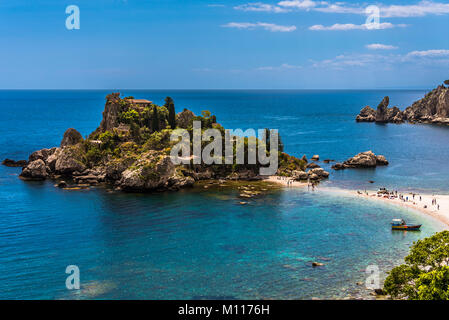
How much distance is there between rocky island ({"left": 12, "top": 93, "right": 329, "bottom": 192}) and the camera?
319 feet

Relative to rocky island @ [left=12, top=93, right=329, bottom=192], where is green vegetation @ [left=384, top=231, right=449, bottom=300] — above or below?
below

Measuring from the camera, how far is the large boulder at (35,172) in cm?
10694

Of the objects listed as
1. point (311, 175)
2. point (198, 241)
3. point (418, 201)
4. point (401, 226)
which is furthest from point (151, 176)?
point (418, 201)

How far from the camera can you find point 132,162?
10238 cm

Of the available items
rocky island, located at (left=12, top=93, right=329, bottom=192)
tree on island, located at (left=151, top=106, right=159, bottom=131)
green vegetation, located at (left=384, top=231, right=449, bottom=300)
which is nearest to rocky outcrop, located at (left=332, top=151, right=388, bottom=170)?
rocky island, located at (left=12, top=93, right=329, bottom=192)

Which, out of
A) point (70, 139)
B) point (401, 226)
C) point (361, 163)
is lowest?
point (401, 226)

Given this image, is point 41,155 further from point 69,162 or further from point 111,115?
point 111,115

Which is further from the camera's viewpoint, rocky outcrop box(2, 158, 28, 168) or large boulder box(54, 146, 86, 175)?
rocky outcrop box(2, 158, 28, 168)

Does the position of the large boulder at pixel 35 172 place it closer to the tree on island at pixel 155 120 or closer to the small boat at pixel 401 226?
the tree on island at pixel 155 120

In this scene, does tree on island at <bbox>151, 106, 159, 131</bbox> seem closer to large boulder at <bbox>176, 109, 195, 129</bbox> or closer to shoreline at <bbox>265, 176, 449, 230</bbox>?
large boulder at <bbox>176, 109, 195, 129</bbox>

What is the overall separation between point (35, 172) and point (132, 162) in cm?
2694

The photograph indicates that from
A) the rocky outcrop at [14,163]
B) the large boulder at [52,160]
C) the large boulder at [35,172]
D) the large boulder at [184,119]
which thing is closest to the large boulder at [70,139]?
the large boulder at [52,160]
